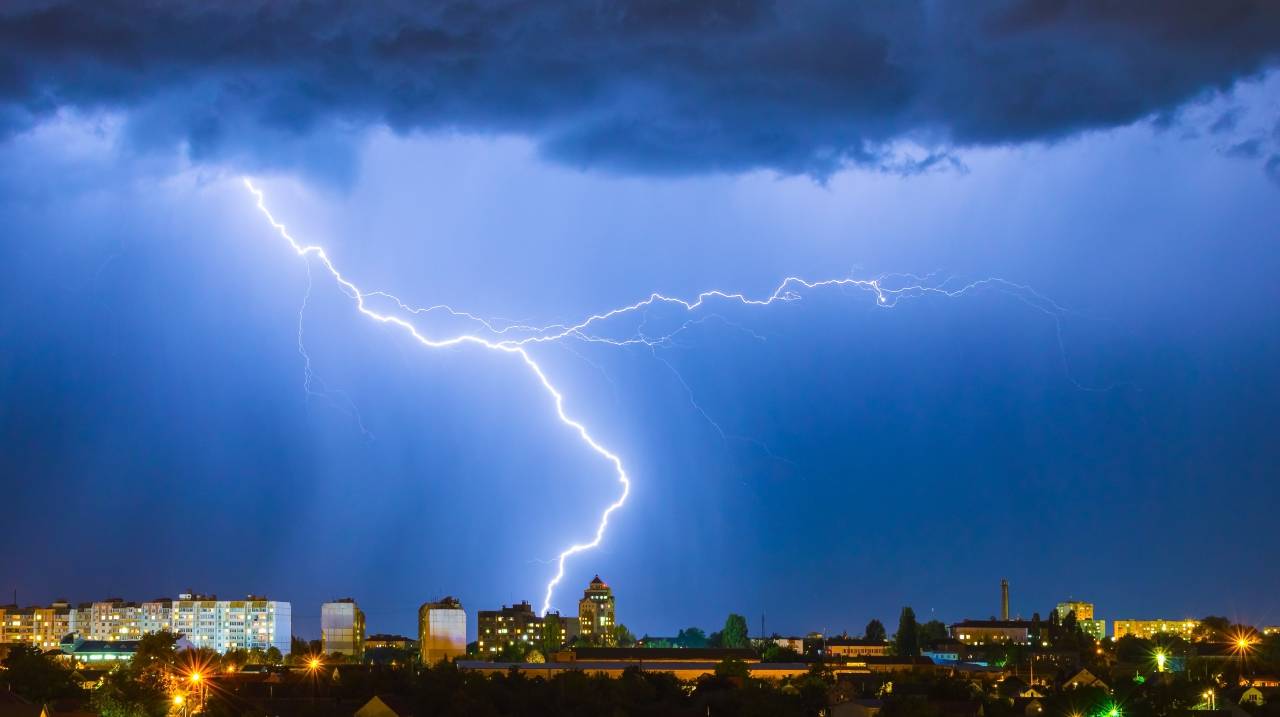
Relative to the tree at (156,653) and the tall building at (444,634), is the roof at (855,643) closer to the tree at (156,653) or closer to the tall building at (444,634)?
the tall building at (444,634)

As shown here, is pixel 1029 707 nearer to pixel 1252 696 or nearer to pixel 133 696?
pixel 1252 696

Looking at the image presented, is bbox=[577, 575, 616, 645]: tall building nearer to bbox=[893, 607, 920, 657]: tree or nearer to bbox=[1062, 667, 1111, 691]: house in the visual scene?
bbox=[893, 607, 920, 657]: tree

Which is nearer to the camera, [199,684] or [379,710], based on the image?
[379,710]

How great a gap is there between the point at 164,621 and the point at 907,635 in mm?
47583

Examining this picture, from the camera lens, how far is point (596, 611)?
10694cm

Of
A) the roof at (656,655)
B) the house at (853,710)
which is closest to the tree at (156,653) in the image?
the house at (853,710)

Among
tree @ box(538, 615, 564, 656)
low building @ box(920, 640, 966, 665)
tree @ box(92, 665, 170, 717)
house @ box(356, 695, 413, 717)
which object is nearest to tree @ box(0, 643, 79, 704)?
tree @ box(92, 665, 170, 717)

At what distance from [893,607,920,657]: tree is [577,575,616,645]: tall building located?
74.3ft

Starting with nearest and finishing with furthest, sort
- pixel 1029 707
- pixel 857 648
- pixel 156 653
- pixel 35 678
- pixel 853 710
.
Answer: pixel 853 710 → pixel 35 678 → pixel 1029 707 → pixel 156 653 → pixel 857 648

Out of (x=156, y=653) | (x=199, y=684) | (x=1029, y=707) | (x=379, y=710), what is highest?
(x=156, y=653)

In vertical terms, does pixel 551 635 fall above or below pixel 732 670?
above

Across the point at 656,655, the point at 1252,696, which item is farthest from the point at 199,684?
the point at 656,655

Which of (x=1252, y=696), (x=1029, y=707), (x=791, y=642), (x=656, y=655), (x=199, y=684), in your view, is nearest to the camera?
(x=199, y=684)

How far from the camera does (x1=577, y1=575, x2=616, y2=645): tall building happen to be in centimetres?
10544
